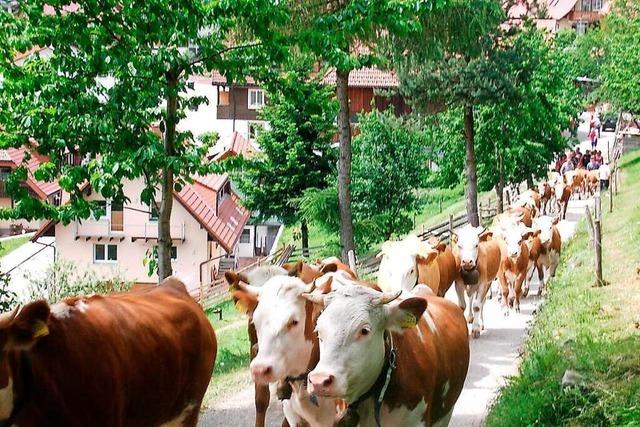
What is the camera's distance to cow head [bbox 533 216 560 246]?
20.9 m

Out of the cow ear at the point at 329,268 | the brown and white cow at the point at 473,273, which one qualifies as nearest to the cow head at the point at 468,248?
the brown and white cow at the point at 473,273

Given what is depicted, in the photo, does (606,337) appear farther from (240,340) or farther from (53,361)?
(240,340)

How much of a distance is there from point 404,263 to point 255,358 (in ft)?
23.1

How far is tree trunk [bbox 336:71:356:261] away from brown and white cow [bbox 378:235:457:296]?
Answer: 19.1 feet

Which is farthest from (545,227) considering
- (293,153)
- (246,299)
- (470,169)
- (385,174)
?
(293,153)

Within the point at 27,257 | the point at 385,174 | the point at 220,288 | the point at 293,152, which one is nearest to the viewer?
the point at 385,174

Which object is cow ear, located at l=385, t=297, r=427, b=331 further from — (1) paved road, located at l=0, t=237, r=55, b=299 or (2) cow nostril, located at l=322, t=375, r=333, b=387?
(1) paved road, located at l=0, t=237, r=55, b=299

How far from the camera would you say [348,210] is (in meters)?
21.5

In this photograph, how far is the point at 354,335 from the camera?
6.00 metres

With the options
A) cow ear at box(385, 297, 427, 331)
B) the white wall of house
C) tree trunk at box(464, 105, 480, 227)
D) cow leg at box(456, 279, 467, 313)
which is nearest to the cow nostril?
cow ear at box(385, 297, 427, 331)

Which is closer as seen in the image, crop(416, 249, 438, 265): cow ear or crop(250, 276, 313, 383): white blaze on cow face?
crop(250, 276, 313, 383): white blaze on cow face

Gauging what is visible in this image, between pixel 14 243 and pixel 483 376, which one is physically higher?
pixel 483 376

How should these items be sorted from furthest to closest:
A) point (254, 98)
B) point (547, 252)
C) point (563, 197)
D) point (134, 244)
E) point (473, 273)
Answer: point (254, 98)
point (134, 244)
point (563, 197)
point (547, 252)
point (473, 273)

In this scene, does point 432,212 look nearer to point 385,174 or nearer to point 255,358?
point 385,174
